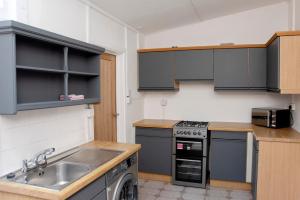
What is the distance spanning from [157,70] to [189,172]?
164cm

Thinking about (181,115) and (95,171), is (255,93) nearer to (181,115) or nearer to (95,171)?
(181,115)

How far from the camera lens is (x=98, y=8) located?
283 cm

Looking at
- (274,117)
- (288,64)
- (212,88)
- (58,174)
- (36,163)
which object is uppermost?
(288,64)

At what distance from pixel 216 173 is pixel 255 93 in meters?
1.38

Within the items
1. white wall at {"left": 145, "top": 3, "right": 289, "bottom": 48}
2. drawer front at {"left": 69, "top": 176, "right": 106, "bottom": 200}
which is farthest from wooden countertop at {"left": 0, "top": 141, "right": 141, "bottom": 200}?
white wall at {"left": 145, "top": 3, "right": 289, "bottom": 48}

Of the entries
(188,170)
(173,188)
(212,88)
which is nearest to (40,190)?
(173,188)

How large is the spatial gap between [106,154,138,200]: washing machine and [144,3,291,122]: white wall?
1.89m

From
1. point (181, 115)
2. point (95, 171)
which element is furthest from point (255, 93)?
point (95, 171)

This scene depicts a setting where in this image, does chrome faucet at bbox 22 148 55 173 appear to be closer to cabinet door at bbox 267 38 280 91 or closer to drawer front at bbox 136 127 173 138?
drawer front at bbox 136 127 173 138

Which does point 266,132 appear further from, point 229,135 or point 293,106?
point 293,106

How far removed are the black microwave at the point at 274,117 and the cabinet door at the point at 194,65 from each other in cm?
89

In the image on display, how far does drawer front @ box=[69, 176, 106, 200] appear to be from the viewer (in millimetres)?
1643

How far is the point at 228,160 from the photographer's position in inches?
138

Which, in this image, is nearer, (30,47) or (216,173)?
(30,47)
